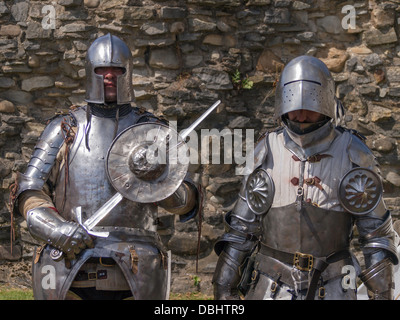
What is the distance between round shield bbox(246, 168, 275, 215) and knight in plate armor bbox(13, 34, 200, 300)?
0.45m

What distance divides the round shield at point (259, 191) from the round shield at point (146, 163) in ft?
1.37

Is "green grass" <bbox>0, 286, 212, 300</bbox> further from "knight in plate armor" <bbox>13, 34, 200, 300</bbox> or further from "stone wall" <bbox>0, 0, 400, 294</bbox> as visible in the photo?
"knight in plate armor" <bbox>13, 34, 200, 300</bbox>

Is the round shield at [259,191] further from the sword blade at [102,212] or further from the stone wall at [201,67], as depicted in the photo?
the stone wall at [201,67]

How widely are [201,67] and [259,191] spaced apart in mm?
2240

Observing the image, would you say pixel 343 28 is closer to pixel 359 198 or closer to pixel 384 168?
pixel 384 168

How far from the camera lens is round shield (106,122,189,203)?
3.84 meters

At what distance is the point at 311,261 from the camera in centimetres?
359

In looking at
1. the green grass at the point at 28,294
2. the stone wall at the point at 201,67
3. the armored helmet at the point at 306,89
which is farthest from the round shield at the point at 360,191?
the green grass at the point at 28,294

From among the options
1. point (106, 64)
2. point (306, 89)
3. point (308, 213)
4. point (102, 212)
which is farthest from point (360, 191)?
point (106, 64)

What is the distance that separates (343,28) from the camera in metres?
5.91

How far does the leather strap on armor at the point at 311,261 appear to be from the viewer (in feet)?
11.7

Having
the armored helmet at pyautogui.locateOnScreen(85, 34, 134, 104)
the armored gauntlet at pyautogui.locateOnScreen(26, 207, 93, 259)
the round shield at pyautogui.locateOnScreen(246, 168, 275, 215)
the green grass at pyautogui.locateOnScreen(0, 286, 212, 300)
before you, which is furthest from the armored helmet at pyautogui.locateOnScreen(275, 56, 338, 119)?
the green grass at pyautogui.locateOnScreen(0, 286, 212, 300)

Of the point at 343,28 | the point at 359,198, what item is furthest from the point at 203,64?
the point at 359,198
